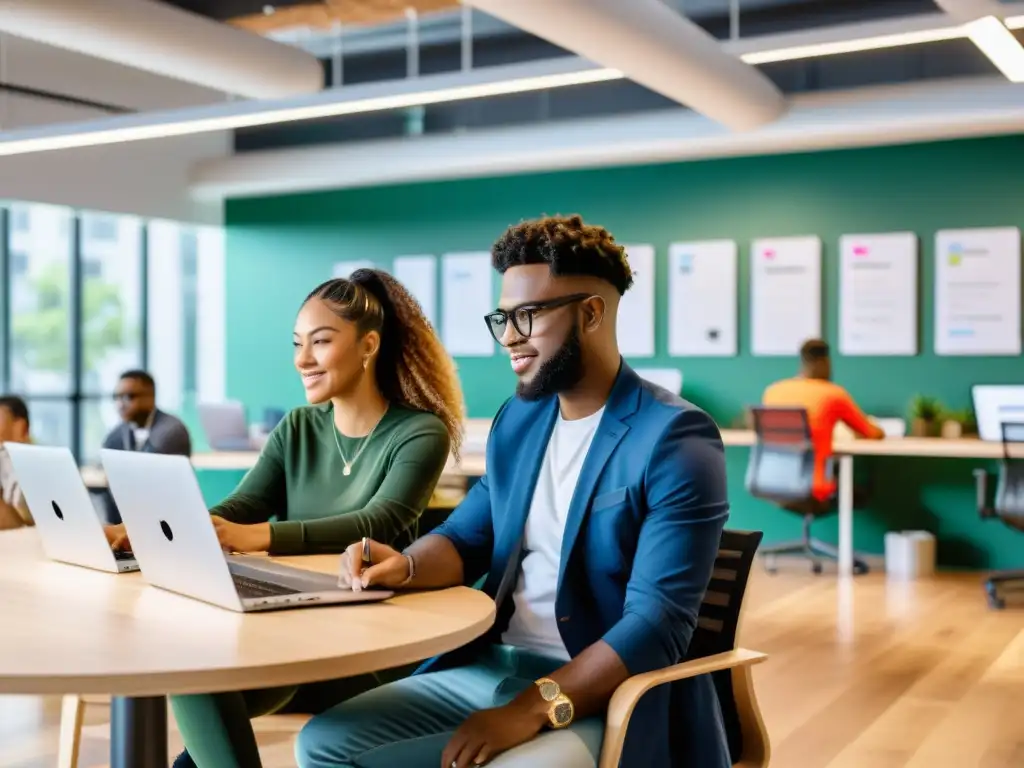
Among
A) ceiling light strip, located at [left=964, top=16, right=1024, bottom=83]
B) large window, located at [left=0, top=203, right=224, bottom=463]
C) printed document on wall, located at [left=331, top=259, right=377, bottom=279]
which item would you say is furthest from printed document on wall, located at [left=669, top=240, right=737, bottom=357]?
large window, located at [left=0, top=203, right=224, bottom=463]

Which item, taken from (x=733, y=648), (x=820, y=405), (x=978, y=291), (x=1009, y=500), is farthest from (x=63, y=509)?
(x=978, y=291)

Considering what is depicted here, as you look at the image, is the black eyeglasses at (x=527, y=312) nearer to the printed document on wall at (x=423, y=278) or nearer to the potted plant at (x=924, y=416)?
the potted plant at (x=924, y=416)

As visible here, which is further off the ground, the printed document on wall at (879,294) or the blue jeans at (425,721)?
the printed document on wall at (879,294)

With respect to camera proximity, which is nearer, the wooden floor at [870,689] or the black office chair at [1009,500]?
the wooden floor at [870,689]

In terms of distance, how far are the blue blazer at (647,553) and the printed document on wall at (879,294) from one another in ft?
21.3

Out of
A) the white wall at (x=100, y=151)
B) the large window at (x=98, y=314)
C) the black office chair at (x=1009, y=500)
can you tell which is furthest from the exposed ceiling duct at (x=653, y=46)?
the large window at (x=98, y=314)

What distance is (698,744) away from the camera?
80.5 inches

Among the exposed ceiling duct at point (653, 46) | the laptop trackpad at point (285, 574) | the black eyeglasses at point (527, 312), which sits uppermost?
the exposed ceiling duct at point (653, 46)

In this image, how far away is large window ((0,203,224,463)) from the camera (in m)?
9.95

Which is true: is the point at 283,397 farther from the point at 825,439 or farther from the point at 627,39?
the point at 627,39

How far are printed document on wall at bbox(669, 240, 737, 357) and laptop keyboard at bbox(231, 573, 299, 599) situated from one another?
704 cm

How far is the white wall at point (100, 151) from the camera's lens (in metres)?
9.12

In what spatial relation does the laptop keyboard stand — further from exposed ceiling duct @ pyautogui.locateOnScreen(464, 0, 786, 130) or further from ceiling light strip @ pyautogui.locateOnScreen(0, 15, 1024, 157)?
ceiling light strip @ pyautogui.locateOnScreen(0, 15, 1024, 157)

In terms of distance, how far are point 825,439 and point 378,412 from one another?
5.09 m
